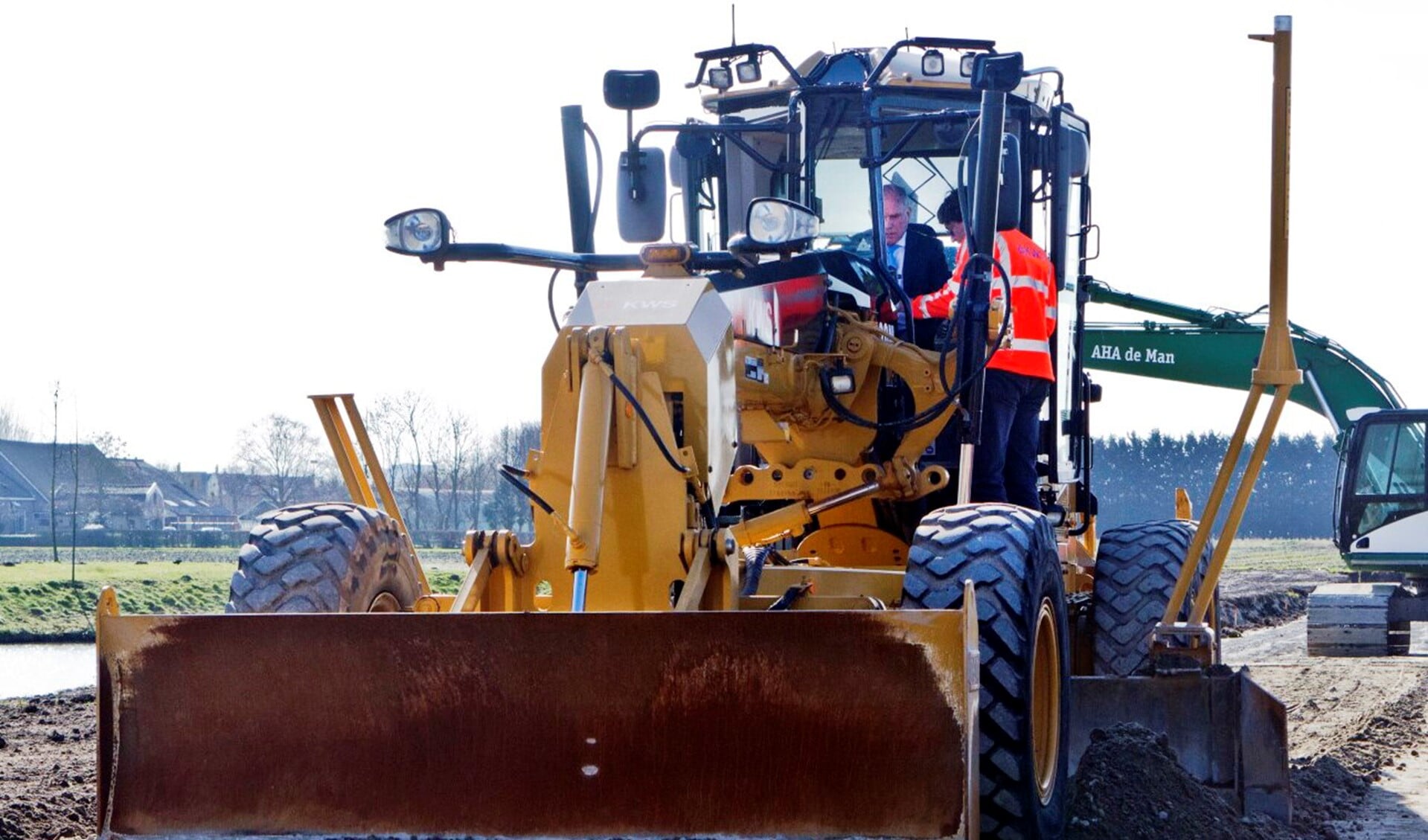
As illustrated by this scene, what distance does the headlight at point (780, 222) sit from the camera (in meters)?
5.68

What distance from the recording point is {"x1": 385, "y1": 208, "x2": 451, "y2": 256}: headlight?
244 inches

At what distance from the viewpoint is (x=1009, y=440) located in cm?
799

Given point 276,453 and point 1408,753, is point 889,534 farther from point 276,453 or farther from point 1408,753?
point 276,453

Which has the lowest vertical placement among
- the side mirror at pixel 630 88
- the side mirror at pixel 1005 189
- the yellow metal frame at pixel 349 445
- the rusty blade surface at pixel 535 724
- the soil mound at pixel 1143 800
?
the soil mound at pixel 1143 800

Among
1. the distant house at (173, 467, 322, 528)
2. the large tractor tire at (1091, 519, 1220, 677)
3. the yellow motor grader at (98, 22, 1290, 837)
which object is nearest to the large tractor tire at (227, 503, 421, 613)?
the yellow motor grader at (98, 22, 1290, 837)

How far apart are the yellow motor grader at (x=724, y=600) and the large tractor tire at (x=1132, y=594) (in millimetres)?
1255

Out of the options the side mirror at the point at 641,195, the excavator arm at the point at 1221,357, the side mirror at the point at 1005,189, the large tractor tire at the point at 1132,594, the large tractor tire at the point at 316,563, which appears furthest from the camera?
the excavator arm at the point at 1221,357

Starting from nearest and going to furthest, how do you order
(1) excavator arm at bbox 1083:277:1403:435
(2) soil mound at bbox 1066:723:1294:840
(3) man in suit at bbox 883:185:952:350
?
1. (2) soil mound at bbox 1066:723:1294:840
2. (3) man in suit at bbox 883:185:952:350
3. (1) excavator arm at bbox 1083:277:1403:435

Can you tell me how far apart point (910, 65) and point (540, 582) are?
319 cm

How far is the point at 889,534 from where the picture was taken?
8.02 meters

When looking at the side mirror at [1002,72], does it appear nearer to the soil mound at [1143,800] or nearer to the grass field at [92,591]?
the soil mound at [1143,800]

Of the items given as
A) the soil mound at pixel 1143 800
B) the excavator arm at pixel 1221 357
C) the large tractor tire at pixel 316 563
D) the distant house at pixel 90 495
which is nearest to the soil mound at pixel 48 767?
the large tractor tire at pixel 316 563

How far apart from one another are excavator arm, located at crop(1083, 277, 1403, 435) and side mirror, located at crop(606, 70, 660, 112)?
1294 cm

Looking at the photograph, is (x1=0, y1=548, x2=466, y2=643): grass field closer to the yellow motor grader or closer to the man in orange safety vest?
the yellow motor grader
